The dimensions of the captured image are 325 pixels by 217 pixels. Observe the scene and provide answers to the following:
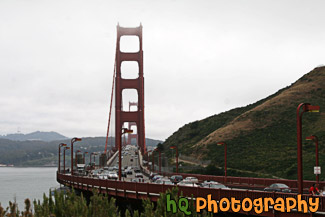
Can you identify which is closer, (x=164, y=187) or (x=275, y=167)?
(x=164, y=187)

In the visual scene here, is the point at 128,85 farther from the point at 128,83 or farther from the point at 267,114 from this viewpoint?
the point at 267,114

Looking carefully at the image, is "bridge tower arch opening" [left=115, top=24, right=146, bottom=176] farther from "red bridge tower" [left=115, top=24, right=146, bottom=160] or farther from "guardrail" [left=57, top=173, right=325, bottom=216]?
"guardrail" [left=57, top=173, right=325, bottom=216]

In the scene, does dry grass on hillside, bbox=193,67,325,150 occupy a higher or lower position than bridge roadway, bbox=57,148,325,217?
higher

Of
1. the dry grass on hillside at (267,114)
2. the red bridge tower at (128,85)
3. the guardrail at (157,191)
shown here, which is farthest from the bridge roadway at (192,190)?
the red bridge tower at (128,85)

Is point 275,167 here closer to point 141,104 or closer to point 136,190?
point 136,190

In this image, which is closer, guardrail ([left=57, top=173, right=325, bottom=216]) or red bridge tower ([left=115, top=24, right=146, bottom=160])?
guardrail ([left=57, top=173, right=325, bottom=216])

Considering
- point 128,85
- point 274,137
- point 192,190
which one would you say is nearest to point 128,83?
point 128,85

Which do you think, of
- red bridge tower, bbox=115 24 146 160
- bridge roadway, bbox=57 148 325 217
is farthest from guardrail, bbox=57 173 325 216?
red bridge tower, bbox=115 24 146 160

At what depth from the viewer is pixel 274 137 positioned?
297 ft

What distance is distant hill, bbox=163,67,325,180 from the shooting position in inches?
2936

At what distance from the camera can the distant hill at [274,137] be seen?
7456 cm

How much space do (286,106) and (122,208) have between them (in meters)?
73.5

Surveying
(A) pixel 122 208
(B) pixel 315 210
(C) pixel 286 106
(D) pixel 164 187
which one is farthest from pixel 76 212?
(C) pixel 286 106

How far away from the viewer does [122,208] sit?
3806 centimetres
